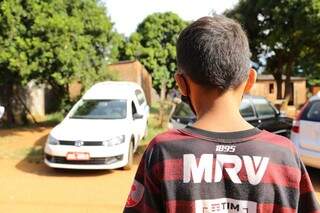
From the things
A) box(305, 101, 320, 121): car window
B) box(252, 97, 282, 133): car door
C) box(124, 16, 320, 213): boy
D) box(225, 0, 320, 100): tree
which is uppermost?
box(225, 0, 320, 100): tree

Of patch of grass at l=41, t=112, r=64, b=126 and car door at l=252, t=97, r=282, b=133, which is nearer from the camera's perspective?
car door at l=252, t=97, r=282, b=133

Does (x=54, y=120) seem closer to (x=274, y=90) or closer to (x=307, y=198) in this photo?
(x=307, y=198)

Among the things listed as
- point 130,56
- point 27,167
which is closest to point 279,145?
point 27,167

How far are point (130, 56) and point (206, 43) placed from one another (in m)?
34.4

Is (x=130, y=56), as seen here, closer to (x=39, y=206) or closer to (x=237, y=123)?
(x=39, y=206)

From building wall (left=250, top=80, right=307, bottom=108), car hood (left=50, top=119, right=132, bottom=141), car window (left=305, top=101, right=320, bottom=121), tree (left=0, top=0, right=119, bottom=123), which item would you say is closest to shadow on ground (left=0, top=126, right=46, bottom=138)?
tree (left=0, top=0, right=119, bottom=123)

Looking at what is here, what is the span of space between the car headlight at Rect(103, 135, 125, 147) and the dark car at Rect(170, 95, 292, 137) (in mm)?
1130

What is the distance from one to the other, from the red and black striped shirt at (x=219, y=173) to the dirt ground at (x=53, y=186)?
5.45 metres

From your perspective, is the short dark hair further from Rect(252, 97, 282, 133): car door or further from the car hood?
Rect(252, 97, 282, 133): car door

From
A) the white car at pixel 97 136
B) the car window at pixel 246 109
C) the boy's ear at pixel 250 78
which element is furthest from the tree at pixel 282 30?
the boy's ear at pixel 250 78

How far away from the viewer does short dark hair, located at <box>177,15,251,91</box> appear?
1544mm

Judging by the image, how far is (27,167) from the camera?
32.9ft

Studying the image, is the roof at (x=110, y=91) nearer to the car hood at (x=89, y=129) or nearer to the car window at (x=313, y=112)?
the car hood at (x=89, y=129)

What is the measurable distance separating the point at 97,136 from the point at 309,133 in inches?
157
